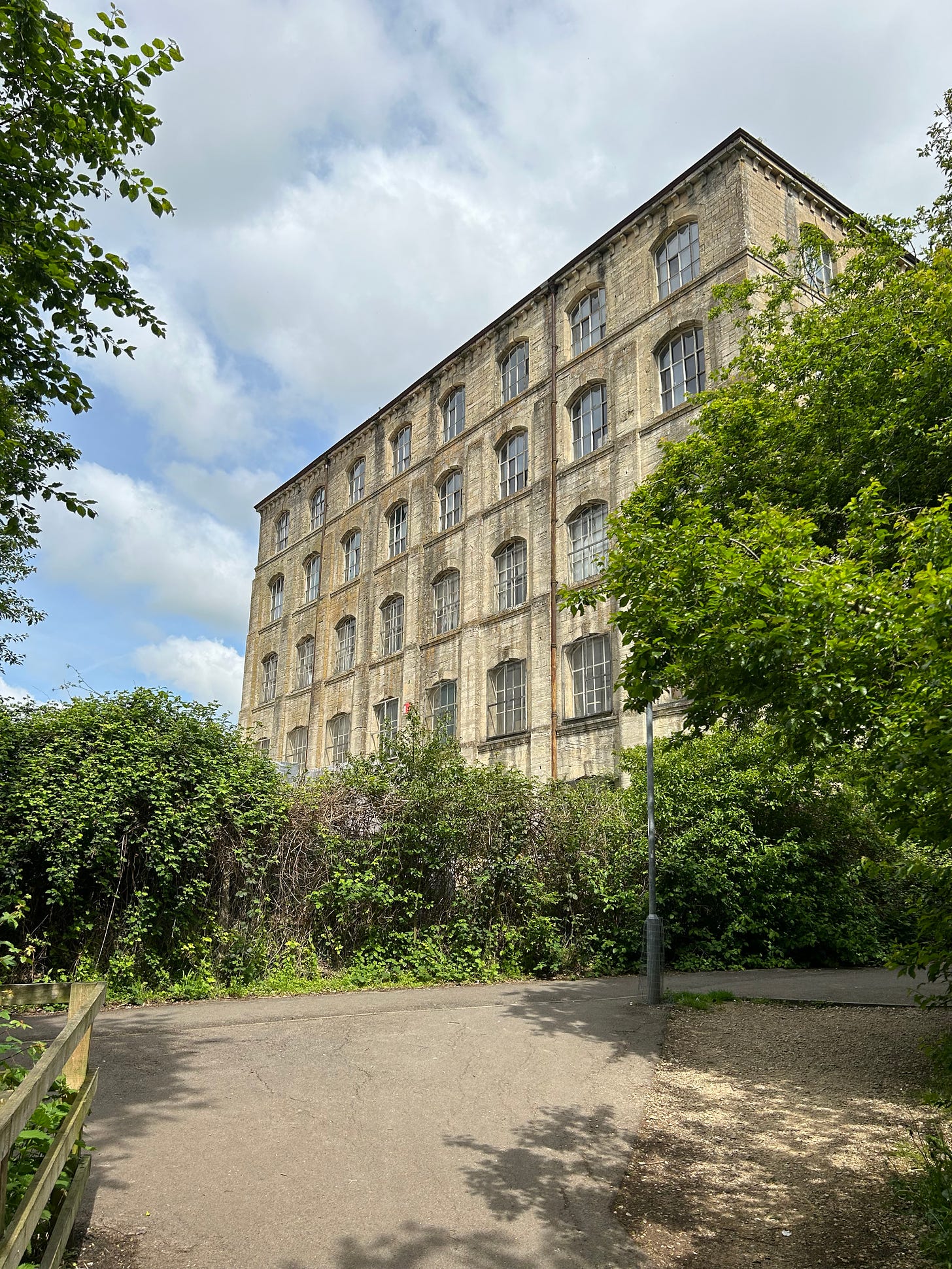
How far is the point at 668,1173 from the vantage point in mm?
5605

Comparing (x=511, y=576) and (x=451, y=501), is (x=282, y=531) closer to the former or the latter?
(x=451, y=501)

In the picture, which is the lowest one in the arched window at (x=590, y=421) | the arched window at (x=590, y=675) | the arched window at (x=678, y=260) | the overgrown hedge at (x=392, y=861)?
the overgrown hedge at (x=392, y=861)

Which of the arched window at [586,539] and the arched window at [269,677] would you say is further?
the arched window at [269,677]

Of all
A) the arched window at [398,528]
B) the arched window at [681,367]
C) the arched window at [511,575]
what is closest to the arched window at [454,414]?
the arched window at [398,528]

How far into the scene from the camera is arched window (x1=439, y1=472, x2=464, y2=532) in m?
31.2

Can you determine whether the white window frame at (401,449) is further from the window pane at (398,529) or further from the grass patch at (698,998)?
the grass patch at (698,998)

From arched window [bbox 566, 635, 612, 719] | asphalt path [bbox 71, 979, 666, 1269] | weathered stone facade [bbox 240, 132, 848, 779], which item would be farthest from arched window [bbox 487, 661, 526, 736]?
asphalt path [bbox 71, 979, 666, 1269]

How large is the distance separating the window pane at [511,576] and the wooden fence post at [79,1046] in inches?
902

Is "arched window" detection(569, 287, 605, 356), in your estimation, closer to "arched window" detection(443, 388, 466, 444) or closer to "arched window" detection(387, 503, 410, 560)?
"arched window" detection(443, 388, 466, 444)

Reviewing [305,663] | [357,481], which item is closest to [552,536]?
[357,481]

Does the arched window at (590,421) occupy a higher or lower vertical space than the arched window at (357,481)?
lower

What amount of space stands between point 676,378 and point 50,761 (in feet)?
61.0

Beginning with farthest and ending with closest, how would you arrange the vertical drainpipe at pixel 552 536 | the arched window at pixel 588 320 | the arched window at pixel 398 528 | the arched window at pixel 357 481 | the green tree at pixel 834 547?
1. the arched window at pixel 357 481
2. the arched window at pixel 398 528
3. the arched window at pixel 588 320
4. the vertical drainpipe at pixel 552 536
5. the green tree at pixel 834 547

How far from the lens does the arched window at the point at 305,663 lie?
126 feet
